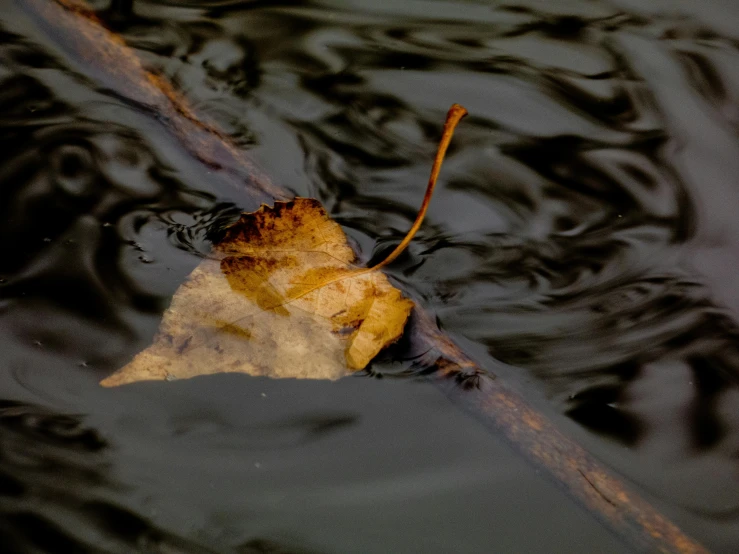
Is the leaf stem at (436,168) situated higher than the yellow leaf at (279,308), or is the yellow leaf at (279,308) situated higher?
the leaf stem at (436,168)

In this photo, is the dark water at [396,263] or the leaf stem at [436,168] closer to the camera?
the dark water at [396,263]

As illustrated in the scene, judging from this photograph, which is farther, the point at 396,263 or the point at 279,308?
the point at 396,263

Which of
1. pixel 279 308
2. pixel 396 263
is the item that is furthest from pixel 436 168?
pixel 279 308

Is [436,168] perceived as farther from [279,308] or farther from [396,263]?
[279,308]

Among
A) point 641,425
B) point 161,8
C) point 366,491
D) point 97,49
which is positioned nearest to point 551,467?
point 641,425

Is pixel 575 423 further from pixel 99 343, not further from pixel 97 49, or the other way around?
pixel 97 49

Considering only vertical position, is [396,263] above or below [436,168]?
below
